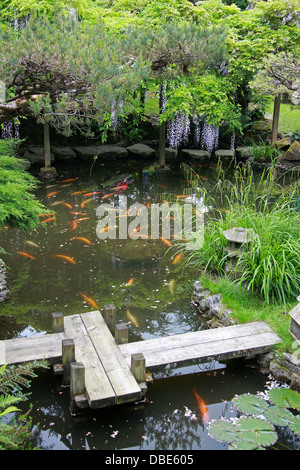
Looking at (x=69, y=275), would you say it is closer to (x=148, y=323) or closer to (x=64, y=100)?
(x=148, y=323)

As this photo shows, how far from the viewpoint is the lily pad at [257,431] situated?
10.7ft

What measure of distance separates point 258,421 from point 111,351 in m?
1.32

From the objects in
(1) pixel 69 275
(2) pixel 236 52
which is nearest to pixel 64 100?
(1) pixel 69 275

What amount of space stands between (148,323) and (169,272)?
1.18 metres

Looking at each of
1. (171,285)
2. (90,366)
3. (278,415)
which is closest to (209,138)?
(171,285)

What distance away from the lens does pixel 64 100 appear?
17.0 feet

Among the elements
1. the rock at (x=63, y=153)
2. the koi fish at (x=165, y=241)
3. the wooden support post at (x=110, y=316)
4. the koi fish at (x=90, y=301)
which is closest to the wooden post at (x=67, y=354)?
the wooden support post at (x=110, y=316)

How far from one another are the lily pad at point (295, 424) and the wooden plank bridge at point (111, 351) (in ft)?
2.57

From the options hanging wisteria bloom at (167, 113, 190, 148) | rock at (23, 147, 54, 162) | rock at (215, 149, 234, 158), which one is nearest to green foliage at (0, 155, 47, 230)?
rock at (23, 147, 54, 162)

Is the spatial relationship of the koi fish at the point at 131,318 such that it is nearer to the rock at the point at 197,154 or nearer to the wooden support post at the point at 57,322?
the wooden support post at the point at 57,322

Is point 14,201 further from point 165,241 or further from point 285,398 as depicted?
point 285,398

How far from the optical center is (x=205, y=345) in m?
4.20

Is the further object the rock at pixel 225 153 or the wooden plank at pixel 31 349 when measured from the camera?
the rock at pixel 225 153
